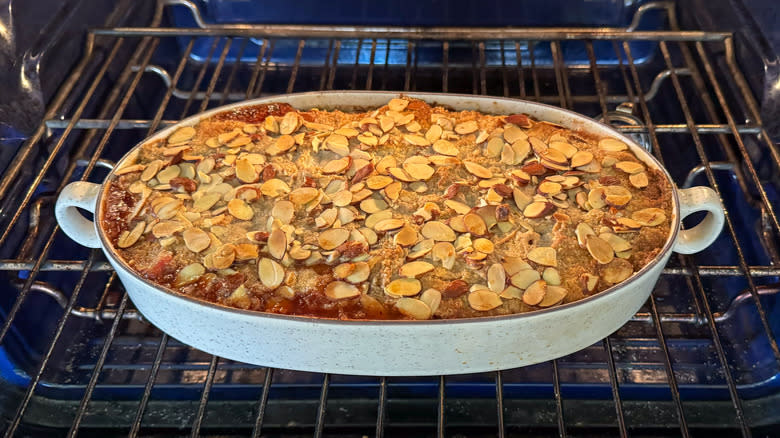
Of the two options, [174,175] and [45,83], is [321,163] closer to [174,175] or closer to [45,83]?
[174,175]

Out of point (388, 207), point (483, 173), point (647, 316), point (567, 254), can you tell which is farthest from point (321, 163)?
point (647, 316)

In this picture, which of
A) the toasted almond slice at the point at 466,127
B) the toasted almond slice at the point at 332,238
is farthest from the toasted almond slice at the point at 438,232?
the toasted almond slice at the point at 466,127

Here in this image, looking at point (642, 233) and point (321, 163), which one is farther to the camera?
point (321, 163)

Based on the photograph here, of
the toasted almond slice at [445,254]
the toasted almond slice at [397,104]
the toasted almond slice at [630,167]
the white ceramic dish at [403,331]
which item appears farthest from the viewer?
the toasted almond slice at [397,104]

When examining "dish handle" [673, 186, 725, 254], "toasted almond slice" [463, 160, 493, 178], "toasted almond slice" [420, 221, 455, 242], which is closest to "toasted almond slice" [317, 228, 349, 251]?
"toasted almond slice" [420, 221, 455, 242]

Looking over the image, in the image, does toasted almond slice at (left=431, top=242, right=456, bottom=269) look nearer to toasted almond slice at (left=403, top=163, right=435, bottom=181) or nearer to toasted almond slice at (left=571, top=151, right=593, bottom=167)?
toasted almond slice at (left=403, top=163, right=435, bottom=181)

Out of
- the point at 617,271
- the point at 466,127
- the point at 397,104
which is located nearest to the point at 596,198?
the point at 617,271

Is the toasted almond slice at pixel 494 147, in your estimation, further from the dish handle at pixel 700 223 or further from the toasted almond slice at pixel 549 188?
the dish handle at pixel 700 223
